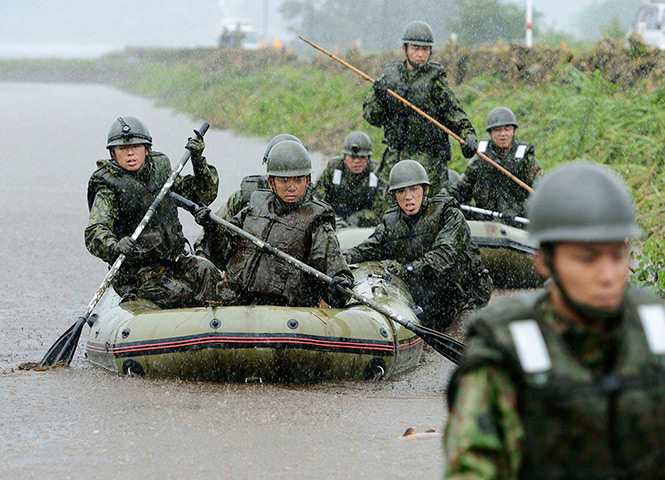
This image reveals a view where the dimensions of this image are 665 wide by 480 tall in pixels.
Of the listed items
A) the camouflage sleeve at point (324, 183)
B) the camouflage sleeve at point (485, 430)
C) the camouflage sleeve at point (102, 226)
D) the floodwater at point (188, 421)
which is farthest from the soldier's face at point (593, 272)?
the camouflage sleeve at point (324, 183)

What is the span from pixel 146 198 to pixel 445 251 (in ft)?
7.78

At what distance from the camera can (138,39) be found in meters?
150

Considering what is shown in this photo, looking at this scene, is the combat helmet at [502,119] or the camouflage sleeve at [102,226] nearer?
the camouflage sleeve at [102,226]

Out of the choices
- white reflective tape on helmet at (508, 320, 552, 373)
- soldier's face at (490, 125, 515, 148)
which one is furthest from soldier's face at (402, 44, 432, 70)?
white reflective tape on helmet at (508, 320, 552, 373)

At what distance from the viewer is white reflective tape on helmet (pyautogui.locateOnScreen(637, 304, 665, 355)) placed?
242 centimetres

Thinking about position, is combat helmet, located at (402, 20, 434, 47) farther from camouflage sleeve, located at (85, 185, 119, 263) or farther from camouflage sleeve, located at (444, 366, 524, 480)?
camouflage sleeve, located at (444, 366, 524, 480)

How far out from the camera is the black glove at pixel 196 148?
287 inches

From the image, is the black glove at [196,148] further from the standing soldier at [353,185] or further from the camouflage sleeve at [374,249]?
the standing soldier at [353,185]

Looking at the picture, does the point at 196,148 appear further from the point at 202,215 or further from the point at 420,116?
the point at 420,116

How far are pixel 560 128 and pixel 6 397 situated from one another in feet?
Answer: 33.1

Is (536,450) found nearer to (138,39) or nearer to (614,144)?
(614,144)

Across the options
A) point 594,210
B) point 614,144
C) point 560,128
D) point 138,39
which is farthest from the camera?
point 138,39

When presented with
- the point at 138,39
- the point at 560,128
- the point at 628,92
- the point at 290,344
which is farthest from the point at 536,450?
the point at 138,39

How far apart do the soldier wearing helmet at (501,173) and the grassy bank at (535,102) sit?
140 centimetres
